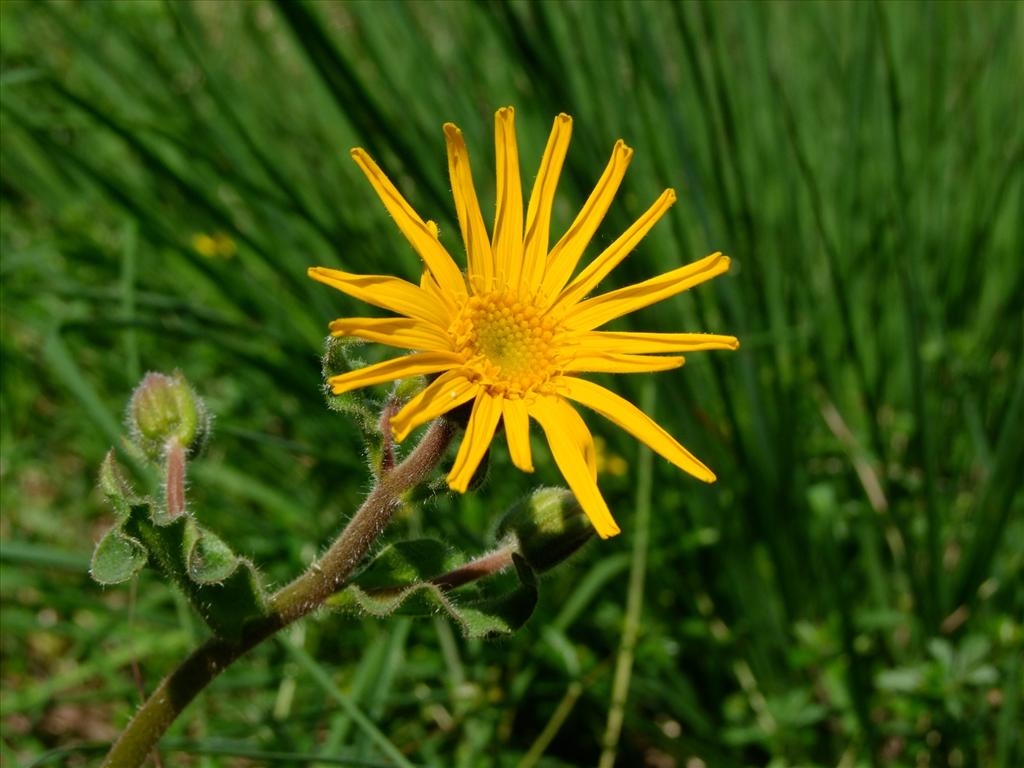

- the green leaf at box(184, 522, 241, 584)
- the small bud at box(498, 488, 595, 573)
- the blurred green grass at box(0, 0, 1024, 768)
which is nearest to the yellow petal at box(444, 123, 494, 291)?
the small bud at box(498, 488, 595, 573)

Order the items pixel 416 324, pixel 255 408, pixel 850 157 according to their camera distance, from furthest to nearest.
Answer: pixel 255 408, pixel 850 157, pixel 416 324

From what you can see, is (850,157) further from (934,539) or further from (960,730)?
(960,730)

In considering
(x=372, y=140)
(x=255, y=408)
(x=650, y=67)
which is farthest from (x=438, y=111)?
(x=255, y=408)

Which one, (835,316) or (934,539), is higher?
(835,316)

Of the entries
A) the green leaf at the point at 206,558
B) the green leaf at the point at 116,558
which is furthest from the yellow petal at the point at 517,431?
the green leaf at the point at 116,558

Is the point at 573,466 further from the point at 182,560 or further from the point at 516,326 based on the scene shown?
the point at 182,560

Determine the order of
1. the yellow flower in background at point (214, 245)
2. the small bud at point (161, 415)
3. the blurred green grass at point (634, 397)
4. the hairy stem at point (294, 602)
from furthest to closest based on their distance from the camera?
the yellow flower in background at point (214, 245)
the blurred green grass at point (634, 397)
the small bud at point (161, 415)
the hairy stem at point (294, 602)

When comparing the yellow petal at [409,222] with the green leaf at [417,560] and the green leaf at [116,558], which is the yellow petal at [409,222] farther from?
the green leaf at [116,558]
